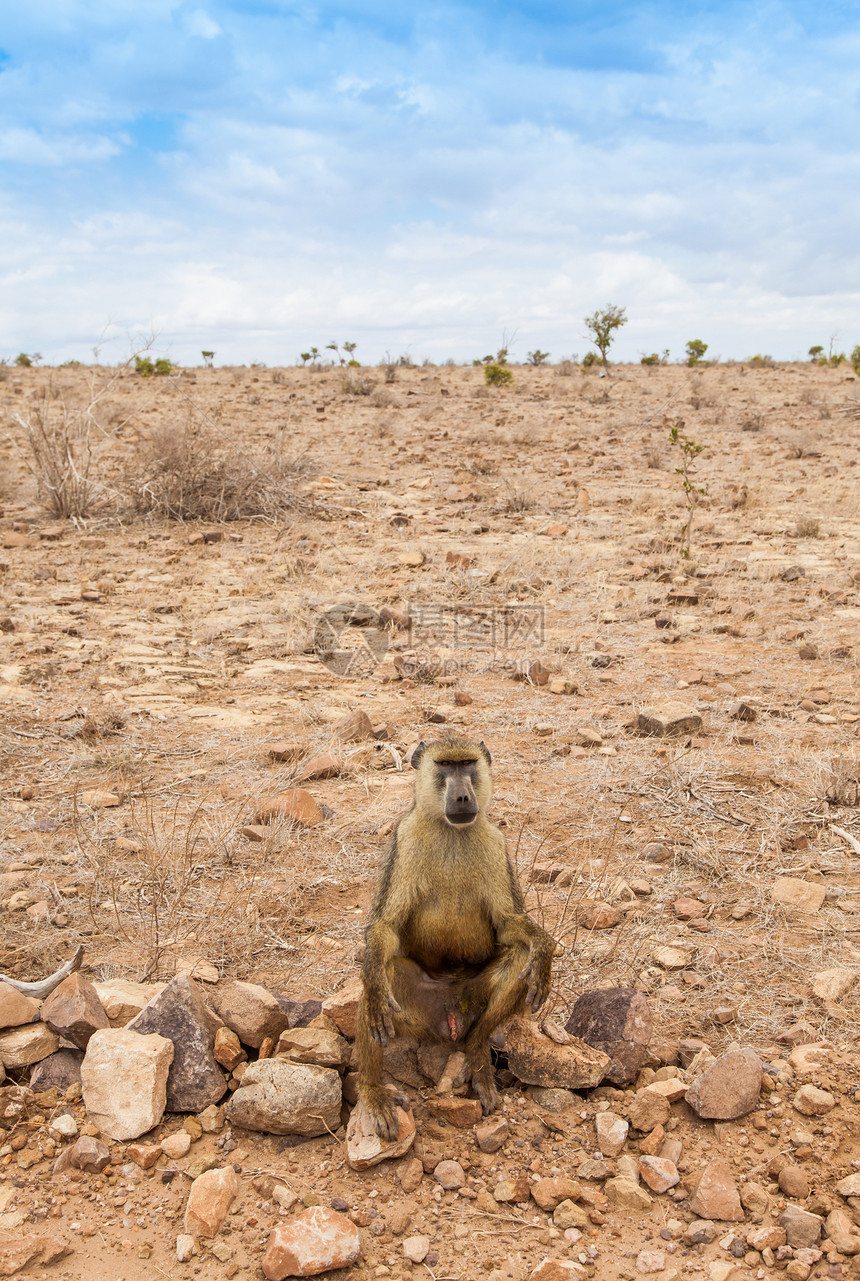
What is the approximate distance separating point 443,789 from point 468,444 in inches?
551

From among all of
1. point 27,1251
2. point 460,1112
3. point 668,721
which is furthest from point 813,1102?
point 668,721

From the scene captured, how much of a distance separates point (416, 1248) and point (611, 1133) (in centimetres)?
68

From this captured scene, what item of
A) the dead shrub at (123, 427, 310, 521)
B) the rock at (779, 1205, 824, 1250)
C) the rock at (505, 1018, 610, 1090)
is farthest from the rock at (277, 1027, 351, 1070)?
the dead shrub at (123, 427, 310, 521)

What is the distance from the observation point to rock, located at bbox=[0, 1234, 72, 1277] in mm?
2225

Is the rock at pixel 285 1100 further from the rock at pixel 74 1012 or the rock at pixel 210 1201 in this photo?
the rock at pixel 74 1012

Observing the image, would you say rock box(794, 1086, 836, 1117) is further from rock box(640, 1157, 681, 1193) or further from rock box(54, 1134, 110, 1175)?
rock box(54, 1134, 110, 1175)

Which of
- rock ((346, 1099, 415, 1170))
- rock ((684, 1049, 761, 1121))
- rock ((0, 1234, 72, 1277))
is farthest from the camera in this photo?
rock ((684, 1049, 761, 1121))

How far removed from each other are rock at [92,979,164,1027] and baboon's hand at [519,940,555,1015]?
4.36 feet

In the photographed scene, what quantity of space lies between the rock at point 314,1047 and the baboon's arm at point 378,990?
0.23m

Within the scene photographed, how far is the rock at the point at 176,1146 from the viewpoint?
262cm

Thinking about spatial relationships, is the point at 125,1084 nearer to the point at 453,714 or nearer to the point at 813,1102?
the point at 813,1102

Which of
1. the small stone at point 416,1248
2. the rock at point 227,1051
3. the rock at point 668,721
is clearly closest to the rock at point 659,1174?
the small stone at point 416,1248

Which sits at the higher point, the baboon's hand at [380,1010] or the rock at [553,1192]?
the baboon's hand at [380,1010]

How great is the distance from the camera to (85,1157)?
2.54 m
